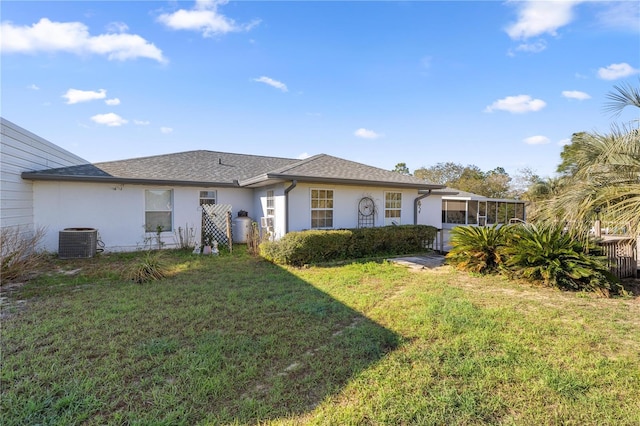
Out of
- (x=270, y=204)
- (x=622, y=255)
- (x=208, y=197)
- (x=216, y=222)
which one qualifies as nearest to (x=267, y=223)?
(x=270, y=204)

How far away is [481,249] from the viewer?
792 cm

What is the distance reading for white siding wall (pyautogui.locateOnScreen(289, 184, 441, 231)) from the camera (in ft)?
32.7

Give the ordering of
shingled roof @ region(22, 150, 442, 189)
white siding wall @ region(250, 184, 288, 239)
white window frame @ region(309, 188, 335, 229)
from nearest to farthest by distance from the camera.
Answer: shingled roof @ region(22, 150, 442, 189) < white siding wall @ region(250, 184, 288, 239) < white window frame @ region(309, 188, 335, 229)

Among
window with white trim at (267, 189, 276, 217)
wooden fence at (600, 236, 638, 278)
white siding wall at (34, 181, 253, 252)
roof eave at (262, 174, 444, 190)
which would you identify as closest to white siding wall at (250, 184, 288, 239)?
window with white trim at (267, 189, 276, 217)

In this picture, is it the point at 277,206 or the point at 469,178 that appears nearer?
the point at 277,206

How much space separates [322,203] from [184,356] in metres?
7.63

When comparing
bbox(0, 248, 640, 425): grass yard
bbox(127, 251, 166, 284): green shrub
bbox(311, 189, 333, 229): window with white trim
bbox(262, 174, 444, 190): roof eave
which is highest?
bbox(262, 174, 444, 190): roof eave

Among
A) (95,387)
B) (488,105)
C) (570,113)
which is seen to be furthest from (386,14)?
(95,387)

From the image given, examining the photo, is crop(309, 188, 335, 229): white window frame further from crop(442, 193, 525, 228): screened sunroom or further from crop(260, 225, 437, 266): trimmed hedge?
crop(442, 193, 525, 228): screened sunroom

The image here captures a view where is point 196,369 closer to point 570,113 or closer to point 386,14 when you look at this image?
point 386,14

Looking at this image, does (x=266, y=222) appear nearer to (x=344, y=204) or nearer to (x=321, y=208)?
(x=321, y=208)

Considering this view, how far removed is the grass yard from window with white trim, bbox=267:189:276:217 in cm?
491

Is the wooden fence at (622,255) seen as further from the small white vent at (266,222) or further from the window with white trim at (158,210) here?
the window with white trim at (158,210)

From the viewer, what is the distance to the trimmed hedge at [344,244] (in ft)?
28.2
